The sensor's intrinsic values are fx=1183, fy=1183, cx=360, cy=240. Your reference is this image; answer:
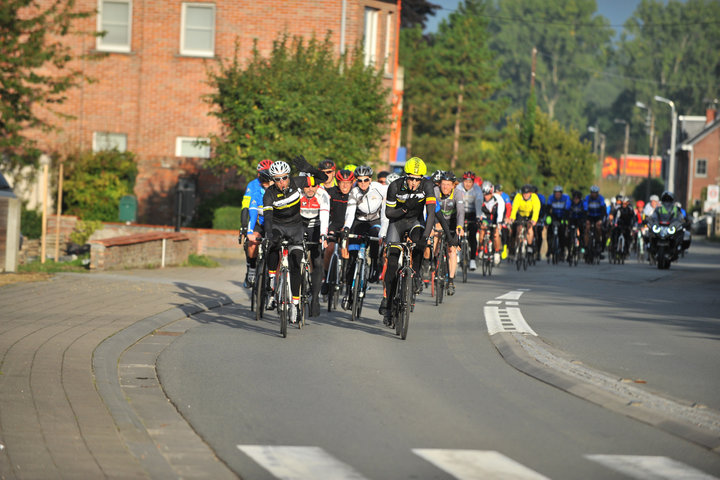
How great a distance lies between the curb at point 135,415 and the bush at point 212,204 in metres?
21.2

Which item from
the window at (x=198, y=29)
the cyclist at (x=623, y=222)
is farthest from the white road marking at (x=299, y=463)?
the window at (x=198, y=29)

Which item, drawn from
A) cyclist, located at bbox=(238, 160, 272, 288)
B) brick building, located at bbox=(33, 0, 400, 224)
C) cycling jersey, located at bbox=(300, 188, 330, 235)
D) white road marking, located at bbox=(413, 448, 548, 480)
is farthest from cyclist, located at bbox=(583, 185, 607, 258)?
white road marking, located at bbox=(413, 448, 548, 480)

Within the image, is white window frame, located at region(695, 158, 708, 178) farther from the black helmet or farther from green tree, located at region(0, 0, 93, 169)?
green tree, located at region(0, 0, 93, 169)

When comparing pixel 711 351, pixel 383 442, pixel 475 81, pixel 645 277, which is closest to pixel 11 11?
pixel 645 277

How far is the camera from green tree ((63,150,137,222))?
32.5 metres

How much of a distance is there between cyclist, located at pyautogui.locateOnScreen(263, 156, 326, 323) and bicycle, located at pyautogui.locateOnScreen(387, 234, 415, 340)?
1052 mm

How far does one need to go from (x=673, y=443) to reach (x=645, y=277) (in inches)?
700

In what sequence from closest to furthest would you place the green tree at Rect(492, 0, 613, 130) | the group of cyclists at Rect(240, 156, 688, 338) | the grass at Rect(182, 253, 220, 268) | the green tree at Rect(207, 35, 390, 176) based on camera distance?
the group of cyclists at Rect(240, 156, 688, 338), the grass at Rect(182, 253, 220, 268), the green tree at Rect(207, 35, 390, 176), the green tree at Rect(492, 0, 613, 130)

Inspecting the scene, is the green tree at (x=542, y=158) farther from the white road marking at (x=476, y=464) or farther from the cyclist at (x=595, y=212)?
the white road marking at (x=476, y=464)

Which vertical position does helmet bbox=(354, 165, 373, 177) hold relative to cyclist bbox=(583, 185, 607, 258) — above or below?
above

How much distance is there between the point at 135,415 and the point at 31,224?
2140 cm

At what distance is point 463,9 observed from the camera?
8062cm

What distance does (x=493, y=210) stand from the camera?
80.6 feet

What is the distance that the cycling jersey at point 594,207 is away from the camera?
30688mm
